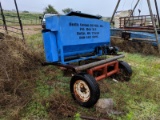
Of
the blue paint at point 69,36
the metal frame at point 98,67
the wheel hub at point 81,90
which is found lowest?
the wheel hub at point 81,90

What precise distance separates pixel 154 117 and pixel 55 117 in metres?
1.73

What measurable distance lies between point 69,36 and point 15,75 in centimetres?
151

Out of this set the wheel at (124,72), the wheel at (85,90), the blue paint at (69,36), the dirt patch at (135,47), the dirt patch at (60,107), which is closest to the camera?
the dirt patch at (60,107)

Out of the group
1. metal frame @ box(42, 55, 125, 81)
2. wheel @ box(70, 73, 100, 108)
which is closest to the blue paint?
metal frame @ box(42, 55, 125, 81)

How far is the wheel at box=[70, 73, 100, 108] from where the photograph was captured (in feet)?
10.6

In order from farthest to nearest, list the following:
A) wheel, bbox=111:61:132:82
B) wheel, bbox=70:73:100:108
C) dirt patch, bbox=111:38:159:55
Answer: dirt patch, bbox=111:38:159:55, wheel, bbox=111:61:132:82, wheel, bbox=70:73:100:108

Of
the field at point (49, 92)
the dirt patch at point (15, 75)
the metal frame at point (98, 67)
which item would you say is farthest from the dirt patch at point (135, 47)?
the dirt patch at point (15, 75)

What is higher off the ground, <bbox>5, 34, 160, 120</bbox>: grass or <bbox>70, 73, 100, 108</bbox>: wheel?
<bbox>70, 73, 100, 108</bbox>: wheel

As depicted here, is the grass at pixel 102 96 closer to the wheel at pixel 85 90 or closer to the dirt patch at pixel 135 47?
the wheel at pixel 85 90

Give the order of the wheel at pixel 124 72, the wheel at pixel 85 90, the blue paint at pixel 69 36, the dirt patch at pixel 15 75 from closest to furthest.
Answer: the wheel at pixel 85 90, the dirt patch at pixel 15 75, the blue paint at pixel 69 36, the wheel at pixel 124 72

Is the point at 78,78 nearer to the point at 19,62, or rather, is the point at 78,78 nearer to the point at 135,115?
the point at 135,115

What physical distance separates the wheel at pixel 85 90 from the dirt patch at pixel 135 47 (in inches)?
217

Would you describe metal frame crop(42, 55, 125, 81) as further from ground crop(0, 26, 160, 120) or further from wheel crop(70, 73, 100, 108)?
ground crop(0, 26, 160, 120)

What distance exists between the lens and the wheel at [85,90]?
10.6ft
